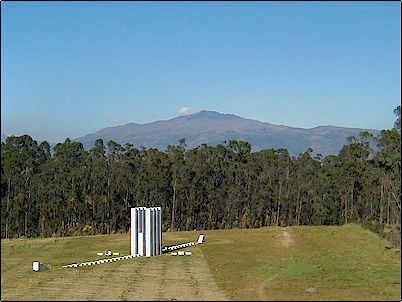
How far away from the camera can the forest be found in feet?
158

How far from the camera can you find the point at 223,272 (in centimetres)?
2234

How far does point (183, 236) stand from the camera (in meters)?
38.9

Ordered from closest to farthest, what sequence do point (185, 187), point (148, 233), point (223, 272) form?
point (223, 272)
point (148, 233)
point (185, 187)

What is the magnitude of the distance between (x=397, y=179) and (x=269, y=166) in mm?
21206

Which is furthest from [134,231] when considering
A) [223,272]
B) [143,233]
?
[223,272]

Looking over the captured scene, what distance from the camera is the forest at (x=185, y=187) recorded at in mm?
48188

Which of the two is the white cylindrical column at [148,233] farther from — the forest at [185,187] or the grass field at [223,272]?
the forest at [185,187]

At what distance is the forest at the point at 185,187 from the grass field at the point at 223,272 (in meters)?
12.9

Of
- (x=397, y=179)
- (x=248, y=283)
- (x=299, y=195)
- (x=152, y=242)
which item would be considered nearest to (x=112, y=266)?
(x=152, y=242)

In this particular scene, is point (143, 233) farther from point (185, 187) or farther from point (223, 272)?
point (185, 187)

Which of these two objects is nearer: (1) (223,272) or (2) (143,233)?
(1) (223,272)

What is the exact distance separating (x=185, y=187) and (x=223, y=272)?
30165mm

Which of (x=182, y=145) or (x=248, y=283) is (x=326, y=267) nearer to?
(x=248, y=283)

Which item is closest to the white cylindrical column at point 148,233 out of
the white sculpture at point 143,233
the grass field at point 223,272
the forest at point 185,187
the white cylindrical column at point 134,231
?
the white sculpture at point 143,233
